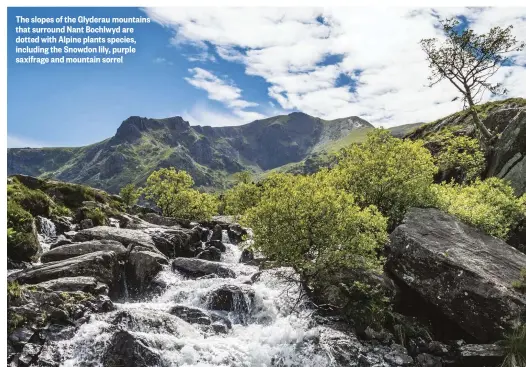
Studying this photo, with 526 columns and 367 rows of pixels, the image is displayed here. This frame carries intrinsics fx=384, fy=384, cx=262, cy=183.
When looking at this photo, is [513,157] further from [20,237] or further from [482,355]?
[20,237]

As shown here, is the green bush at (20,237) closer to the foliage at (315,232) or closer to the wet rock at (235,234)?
the foliage at (315,232)

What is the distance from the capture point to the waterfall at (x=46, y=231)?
3743 centimetres

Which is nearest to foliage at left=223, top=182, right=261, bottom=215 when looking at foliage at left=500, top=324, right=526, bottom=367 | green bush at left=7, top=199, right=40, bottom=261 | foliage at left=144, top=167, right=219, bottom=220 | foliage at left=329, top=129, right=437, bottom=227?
foliage at left=144, top=167, right=219, bottom=220

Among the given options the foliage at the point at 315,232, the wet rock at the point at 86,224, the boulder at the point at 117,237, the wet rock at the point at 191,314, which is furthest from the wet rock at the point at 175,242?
the foliage at the point at 315,232

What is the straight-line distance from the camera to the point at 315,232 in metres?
24.6

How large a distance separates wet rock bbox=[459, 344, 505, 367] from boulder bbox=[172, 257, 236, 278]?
18052 millimetres

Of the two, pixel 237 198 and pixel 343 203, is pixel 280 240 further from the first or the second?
pixel 237 198

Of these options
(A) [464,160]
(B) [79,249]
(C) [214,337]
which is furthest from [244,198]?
(C) [214,337]

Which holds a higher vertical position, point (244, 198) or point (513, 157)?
point (513, 157)

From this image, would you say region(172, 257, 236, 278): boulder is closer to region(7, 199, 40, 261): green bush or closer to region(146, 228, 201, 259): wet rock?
region(146, 228, 201, 259): wet rock

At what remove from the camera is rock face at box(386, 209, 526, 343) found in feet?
66.9

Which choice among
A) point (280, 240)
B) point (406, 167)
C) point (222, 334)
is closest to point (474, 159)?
point (406, 167)

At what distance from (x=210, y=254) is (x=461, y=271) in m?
27.7

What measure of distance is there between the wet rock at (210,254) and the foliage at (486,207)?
23860mm
